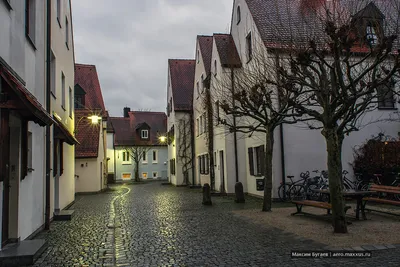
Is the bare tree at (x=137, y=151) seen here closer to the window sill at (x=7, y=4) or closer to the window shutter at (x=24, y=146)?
the window shutter at (x=24, y=146)

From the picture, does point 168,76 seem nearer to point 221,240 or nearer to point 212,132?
point 212,132

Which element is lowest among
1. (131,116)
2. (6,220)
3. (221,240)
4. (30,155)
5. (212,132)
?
(221,240)

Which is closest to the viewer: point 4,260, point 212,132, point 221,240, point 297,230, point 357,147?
point 4,260

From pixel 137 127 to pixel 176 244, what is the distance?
46782 mm

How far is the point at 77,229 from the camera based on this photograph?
33.9 feet

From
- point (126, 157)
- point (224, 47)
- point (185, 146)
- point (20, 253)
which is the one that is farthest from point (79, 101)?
point (126, 157)

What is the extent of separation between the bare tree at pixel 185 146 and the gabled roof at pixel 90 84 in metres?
6.76

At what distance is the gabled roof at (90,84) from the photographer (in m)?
30.2

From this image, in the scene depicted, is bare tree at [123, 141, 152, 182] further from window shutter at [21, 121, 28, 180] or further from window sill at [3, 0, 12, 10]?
window sill at [3, 0, 12, 10]

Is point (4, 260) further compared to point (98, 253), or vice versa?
point (98, 253)

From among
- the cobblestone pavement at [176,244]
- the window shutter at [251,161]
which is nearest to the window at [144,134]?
the window shutter at [251,161]

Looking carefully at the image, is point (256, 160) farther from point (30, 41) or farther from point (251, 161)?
point (30, 41)

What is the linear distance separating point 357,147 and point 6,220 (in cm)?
1492

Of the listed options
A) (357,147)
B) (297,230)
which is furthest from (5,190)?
(357,147)
